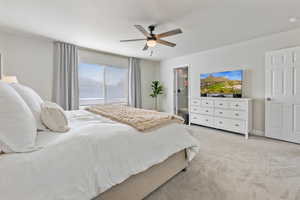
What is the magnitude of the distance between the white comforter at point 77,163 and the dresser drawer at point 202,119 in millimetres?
3106

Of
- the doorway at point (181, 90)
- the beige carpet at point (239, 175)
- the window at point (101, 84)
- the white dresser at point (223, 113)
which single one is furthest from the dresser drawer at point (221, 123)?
the window at point (101, 84)

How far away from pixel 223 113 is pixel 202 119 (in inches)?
27.1

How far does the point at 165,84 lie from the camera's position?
6023 mm

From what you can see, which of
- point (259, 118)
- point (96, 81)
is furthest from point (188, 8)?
point (96, 81)

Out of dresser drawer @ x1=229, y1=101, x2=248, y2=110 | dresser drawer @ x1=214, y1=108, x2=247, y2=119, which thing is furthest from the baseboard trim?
dresser drawer @ x1=229, y1=101, x2=248, y2=110

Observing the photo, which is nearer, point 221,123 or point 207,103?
point 221,123

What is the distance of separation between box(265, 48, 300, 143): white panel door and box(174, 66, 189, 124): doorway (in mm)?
2678

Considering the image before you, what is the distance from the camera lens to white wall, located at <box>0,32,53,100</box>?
3287mm

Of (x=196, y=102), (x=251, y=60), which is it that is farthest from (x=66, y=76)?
(x=251, y=60)

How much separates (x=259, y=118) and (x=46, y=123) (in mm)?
4363

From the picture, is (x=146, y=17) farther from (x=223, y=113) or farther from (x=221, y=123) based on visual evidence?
(x=221, y=123)

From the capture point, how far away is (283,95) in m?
3.16

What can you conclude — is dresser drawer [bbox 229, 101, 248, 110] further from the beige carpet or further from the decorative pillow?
the decorative pillow

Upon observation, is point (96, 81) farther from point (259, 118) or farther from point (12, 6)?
point (259, 118)
